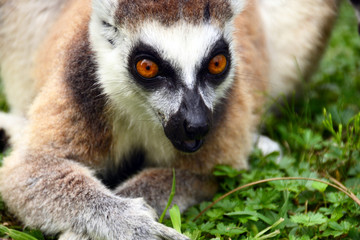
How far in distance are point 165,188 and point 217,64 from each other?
3.49 ft

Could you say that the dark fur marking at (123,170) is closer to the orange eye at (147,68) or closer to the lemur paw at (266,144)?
the orange eye at (147,68)

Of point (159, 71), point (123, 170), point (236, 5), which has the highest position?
point (236, 5)

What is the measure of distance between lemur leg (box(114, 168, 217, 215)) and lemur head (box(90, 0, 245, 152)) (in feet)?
1.83

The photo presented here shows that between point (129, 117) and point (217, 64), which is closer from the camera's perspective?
point (217, 64)

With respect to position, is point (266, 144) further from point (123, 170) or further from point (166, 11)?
point (166, 11)

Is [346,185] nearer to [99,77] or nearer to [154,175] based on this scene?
[154,175]

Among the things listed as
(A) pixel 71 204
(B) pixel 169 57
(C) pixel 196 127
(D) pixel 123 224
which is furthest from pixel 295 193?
(A) pixel 71 204

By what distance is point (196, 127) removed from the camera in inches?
120

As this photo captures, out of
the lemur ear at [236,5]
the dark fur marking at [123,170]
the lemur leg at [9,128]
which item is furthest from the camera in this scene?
the lemur leg at [9,128]

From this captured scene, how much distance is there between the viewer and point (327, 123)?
3852 mm

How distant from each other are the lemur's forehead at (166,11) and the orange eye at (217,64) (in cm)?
25

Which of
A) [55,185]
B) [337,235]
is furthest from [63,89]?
[337,235]

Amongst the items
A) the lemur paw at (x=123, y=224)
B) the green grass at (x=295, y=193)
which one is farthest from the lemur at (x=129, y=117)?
the green grass at (x=295, y=193)

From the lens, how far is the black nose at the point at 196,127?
3049mm
